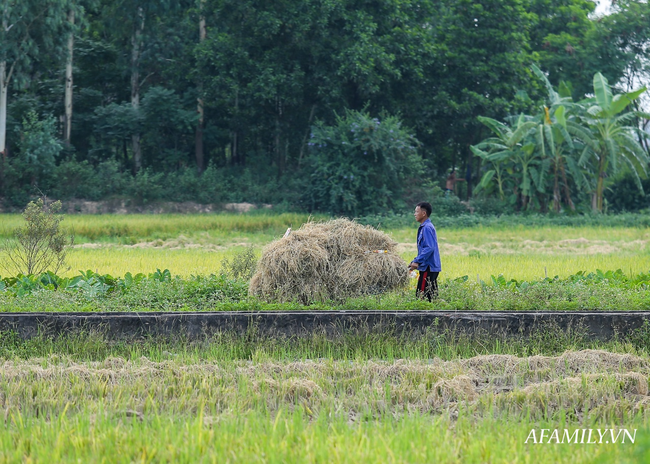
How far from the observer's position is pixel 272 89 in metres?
24.9

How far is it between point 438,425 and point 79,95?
26.9 m

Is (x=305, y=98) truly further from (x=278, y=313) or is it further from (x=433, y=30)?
(x=278, y=313)

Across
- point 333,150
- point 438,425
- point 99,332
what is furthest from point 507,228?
point 438,425

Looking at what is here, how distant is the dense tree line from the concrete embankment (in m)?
17.3

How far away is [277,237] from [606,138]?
37.7 feet

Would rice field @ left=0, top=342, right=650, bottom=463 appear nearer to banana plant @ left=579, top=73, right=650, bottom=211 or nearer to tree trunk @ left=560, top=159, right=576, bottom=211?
banana plant @ left=579, top=73, right=650, bottom=211

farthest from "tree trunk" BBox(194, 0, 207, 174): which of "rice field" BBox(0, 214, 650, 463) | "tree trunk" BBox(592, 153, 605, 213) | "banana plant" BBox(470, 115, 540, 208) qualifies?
"rice field" BBox(0, 214, 650, 463)

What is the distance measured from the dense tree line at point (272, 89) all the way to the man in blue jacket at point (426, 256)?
53.4 feet

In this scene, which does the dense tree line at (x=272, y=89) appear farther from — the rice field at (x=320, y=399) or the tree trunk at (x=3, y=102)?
the rice field at (x=320, y=399)

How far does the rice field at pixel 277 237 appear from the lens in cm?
1212

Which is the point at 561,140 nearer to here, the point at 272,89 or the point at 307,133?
the point at 272,89

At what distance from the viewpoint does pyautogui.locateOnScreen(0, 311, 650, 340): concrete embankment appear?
22.5 feet

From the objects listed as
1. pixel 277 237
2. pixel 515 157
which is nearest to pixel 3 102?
pixel 277 237

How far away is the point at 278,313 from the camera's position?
22.9 ft
